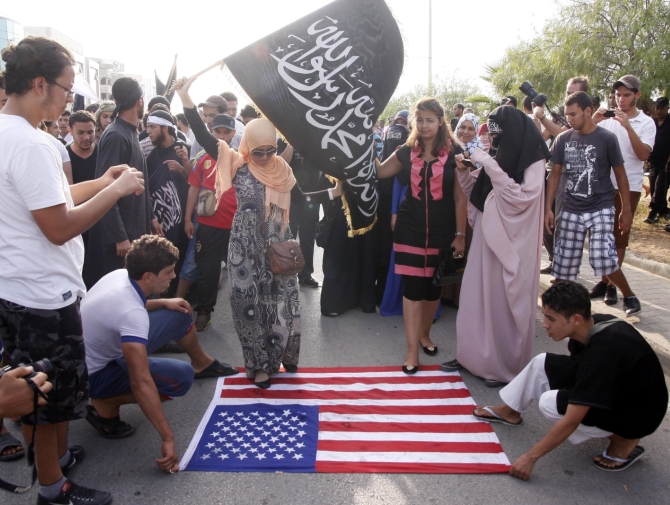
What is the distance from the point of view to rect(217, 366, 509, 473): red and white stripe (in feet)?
9.73

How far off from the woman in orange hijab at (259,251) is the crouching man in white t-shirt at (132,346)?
0.61m

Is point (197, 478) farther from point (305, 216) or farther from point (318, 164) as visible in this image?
point (305, 216)

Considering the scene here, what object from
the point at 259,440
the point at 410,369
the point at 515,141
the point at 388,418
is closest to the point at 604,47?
the point at 515,141

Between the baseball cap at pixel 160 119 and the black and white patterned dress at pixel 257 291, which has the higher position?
the baseball cap at pixel 160 119

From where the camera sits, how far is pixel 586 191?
4.50 meters

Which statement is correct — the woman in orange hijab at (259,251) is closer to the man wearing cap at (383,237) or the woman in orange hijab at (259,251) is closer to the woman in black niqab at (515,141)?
the woman in black niqab at (515,141)

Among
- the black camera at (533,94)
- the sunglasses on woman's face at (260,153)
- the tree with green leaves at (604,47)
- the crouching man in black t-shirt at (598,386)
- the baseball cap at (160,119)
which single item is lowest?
the crouching man in black t-shirt at (598,386)

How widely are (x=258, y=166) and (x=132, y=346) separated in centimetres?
153

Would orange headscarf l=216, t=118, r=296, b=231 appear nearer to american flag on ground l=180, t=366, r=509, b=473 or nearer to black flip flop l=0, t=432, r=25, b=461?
american flag on ground l=180, t=366, r=509, b=473

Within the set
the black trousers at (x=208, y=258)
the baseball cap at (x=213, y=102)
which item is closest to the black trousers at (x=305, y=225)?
the baseball cap at (x=213, y=102)

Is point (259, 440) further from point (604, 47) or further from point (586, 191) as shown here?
point (604, 47)

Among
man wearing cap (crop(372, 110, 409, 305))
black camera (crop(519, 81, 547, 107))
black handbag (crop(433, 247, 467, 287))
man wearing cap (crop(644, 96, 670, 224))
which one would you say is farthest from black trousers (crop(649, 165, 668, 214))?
black handbag (crop(433, 247, 467, 287))

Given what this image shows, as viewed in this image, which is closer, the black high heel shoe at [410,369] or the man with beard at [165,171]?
the black high heel shoe at [410,369]

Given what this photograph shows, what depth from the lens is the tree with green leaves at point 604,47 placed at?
1201 centimetres
